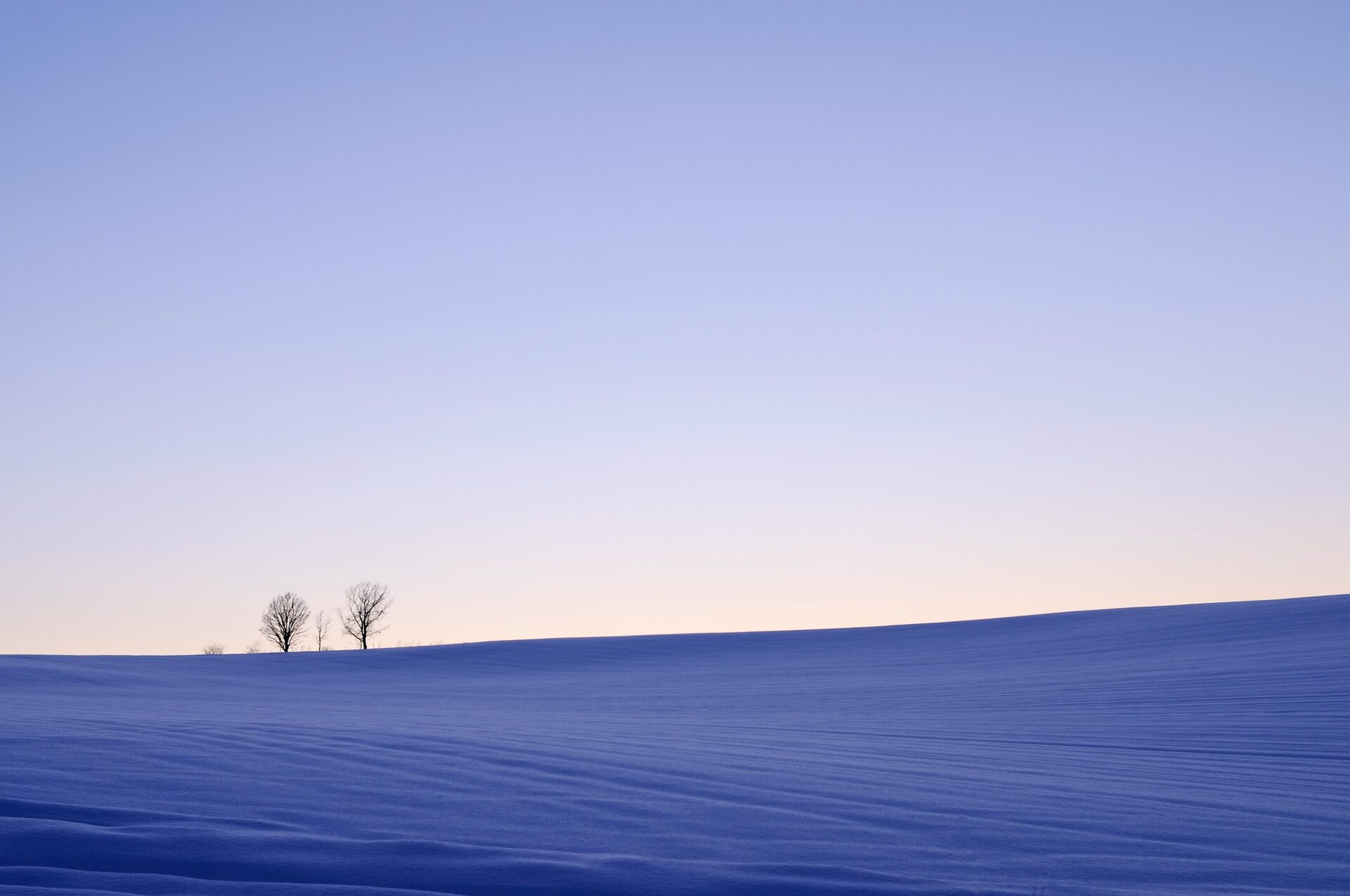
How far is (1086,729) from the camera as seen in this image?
5.18 meters

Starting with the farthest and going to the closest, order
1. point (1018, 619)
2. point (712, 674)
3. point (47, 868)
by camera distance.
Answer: point (1018, 619) → point (712, 674) → point (47, 868)

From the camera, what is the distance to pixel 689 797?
276cm

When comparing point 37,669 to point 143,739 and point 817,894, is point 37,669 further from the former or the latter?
point 817,894

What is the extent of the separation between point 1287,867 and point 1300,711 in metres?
3.68

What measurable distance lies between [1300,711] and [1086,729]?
119 cm

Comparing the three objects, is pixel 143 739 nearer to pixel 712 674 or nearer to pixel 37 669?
pixel 37 669

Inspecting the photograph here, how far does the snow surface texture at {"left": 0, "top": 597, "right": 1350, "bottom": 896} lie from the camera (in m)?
1.99

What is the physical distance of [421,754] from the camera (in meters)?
3.23

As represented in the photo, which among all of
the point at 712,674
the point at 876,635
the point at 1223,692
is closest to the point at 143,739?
the point at 1223,692

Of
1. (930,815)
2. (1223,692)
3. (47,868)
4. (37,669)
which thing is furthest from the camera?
(37,669)

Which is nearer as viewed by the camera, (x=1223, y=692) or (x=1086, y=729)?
(x=1086, y=729)

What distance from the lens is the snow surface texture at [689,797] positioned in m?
1.99

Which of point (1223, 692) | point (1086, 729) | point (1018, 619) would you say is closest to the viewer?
point (1086, 729)

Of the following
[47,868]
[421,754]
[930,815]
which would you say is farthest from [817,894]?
[421,754]
